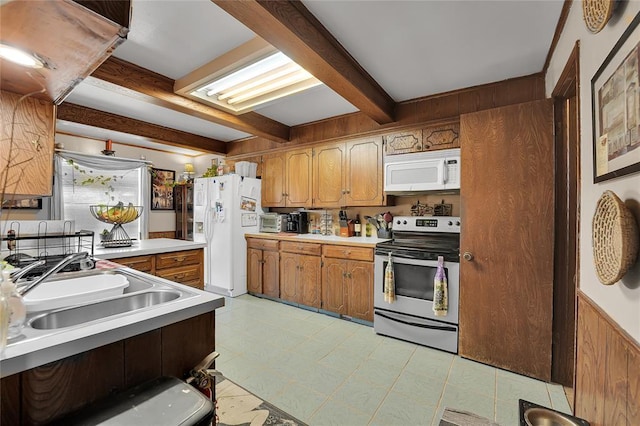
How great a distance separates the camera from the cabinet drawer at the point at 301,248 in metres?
3.47

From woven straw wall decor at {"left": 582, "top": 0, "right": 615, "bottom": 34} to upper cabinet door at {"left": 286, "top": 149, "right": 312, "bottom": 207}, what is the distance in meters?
2.99

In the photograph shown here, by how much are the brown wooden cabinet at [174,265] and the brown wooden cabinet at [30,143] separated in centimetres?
135

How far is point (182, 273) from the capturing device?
2953 millimetres

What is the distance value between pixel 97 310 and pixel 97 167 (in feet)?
13.6

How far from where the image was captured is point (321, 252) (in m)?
3.43

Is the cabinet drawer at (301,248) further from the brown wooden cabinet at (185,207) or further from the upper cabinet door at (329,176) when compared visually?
the brown wooden cabinet at (185,207)

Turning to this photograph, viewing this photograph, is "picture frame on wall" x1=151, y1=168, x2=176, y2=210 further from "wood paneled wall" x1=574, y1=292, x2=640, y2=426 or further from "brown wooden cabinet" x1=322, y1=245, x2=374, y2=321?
"wood paneled wall" x1=574, y1=292, x2=640, y2=426

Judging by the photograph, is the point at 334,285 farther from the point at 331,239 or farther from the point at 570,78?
the point at 570,78

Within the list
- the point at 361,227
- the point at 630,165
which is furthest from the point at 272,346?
the point at 630,165

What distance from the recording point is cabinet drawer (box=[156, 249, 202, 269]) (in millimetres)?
2773

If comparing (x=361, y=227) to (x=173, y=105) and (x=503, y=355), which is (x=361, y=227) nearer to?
(x=503, y=355)

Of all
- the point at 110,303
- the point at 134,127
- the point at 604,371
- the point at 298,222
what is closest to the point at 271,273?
the point at 298,222

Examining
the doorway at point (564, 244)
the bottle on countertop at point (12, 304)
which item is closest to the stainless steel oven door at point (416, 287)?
the doorway at point (564, 244)

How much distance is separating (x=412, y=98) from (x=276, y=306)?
9.76ft
